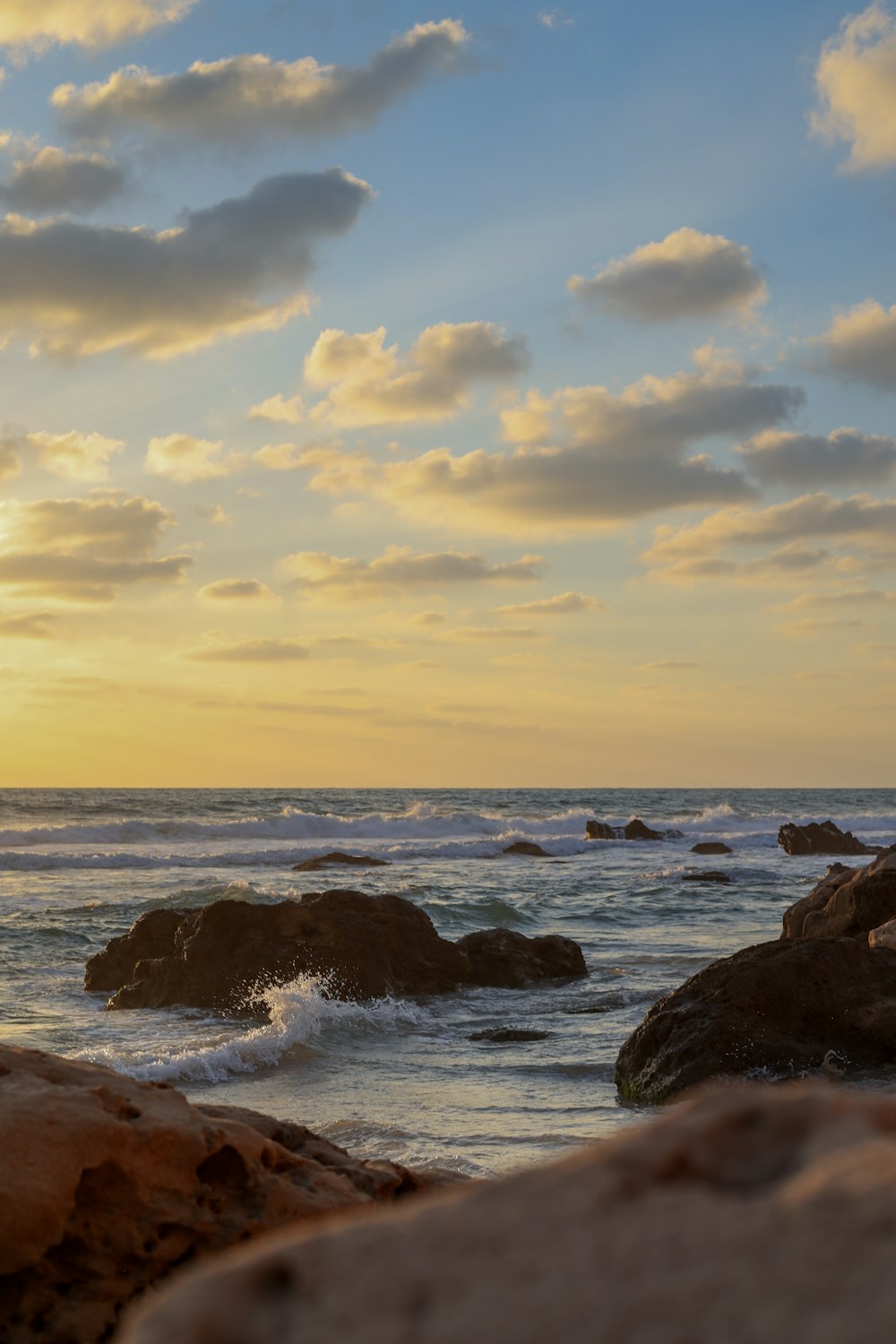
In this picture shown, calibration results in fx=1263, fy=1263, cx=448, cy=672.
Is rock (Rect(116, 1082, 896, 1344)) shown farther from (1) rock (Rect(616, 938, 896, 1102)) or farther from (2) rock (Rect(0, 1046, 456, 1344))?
(1) rock (Rect(616, 938, 896, 1102))

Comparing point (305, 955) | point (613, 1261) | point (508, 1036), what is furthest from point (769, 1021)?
point (613, 1261)

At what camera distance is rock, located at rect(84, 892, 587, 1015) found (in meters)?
12.2

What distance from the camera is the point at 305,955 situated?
1241 cm

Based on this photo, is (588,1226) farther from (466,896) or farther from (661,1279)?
(466,896)

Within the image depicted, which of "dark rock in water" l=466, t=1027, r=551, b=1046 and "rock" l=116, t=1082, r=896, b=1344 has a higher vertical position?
"rock" l=116, t=1082, r=896, b=1344

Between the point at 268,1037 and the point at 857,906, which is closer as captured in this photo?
the point at 268,1037

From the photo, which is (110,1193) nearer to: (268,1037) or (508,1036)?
(268,1037)

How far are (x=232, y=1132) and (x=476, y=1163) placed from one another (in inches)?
103

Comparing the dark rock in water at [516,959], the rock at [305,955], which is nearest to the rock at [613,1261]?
the rock at [305,955]

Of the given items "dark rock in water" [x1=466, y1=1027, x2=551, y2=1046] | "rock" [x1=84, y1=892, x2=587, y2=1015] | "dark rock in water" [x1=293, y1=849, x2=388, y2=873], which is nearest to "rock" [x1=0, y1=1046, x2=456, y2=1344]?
"dark rock in water" [x1=466, y1=1027, x2=551, y2=1046]

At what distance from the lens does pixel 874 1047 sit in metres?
7.80

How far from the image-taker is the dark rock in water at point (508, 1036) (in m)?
10.1

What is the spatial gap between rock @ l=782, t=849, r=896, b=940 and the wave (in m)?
3.77

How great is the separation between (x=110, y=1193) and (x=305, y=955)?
8826mm
